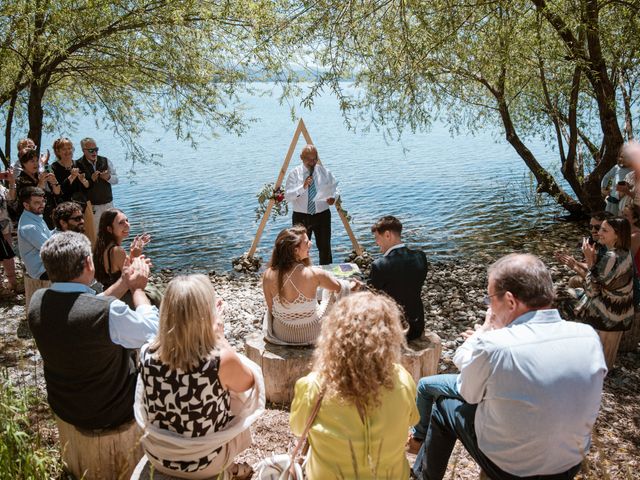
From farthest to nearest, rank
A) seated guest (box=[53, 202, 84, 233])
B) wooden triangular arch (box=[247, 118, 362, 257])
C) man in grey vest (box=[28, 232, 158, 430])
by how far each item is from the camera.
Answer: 1. wooden triangular arch (box=[247, 118, 362, 257])
2. seated guest (box=[53, 202, 84, 233])
3. man in grey vest (box=[28, 232, 158, 430])

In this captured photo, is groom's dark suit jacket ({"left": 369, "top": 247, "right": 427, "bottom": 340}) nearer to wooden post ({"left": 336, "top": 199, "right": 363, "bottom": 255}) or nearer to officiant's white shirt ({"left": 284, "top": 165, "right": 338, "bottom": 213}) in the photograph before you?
officiant's white shirt ({"left": 284, "top": 165, "right": 338, "bottom": 213})

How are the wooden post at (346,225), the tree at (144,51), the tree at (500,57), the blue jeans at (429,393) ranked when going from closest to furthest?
the blue jeans at (429,393) < the tree at (500,57) < the tree at (144,51) < the wooden post at (346,225)

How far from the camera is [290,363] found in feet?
16.7

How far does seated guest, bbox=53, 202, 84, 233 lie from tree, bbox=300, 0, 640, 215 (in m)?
4.08

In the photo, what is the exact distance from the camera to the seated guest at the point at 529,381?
9.50 feet

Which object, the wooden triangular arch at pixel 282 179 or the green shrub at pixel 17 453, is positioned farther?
the wooden triangular arch at pixel 282 179

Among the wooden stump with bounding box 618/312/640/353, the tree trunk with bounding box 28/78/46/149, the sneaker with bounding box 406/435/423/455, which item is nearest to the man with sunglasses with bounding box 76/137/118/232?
the tree trunk with bounding box 28/78/46/149

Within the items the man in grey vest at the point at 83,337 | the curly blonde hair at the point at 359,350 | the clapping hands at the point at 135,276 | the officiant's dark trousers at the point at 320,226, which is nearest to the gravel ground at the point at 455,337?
the man in grey vest at the point at 83,337

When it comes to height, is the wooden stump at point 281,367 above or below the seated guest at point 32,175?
below

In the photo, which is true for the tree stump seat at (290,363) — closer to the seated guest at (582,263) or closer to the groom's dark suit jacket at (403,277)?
the groom's dark suit jacket at (403,277)

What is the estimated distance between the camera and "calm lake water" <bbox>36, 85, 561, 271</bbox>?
12.5 metres

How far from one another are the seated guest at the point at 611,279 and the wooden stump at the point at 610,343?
6cm

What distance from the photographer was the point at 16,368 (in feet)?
19.4

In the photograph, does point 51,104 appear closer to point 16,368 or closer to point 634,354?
point 16,368
